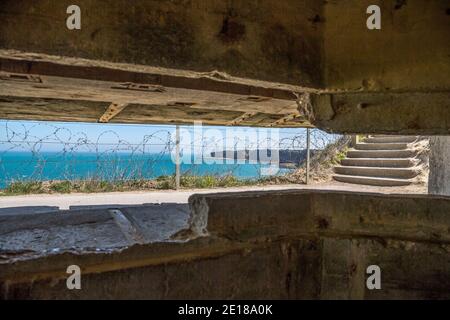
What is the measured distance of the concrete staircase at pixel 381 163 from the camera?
23.5 feet

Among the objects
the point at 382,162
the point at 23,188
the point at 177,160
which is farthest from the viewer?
the point at 382,162

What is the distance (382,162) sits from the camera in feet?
26.0

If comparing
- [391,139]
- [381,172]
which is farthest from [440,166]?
[391,139]

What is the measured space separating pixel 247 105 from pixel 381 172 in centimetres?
666

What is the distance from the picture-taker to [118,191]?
6547 millimetres

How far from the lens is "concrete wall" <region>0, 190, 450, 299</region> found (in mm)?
1511

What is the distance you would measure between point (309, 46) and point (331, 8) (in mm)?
237

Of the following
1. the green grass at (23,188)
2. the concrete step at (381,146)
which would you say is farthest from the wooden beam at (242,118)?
the concrete step at (381,146)

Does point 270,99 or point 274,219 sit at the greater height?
point 270,99

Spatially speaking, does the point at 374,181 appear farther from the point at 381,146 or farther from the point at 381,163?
the point at 381,146

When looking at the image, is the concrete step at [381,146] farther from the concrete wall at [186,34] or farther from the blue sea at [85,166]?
the concrete wall at [186,34]
